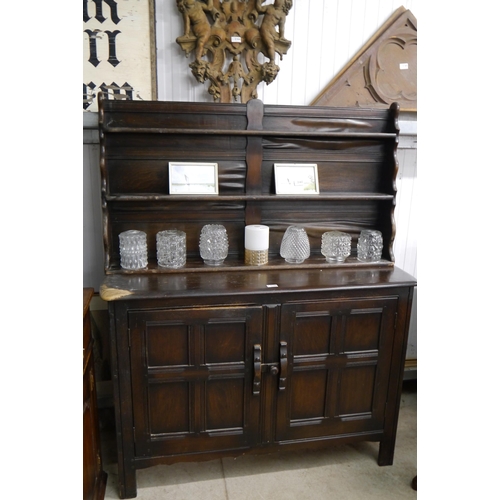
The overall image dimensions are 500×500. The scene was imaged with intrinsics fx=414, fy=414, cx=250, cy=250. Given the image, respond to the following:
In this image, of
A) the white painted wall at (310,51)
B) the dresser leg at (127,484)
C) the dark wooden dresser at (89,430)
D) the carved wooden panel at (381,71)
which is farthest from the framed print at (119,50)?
the dresser leg at (127,484)

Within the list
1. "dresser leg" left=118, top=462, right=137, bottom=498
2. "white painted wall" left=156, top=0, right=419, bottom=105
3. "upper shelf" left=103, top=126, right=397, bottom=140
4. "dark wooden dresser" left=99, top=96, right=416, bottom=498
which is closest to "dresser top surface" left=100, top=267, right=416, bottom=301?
"dark wooden dresser" left=99, top=96, right=416, bottom=498

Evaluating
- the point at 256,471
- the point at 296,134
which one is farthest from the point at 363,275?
the point at 256,471

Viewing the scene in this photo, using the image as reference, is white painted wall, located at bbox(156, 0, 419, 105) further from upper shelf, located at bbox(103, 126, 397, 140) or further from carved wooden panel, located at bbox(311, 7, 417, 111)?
upper shelf, located at bbox(103, 126, 397, 140)

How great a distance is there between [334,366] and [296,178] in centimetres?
93

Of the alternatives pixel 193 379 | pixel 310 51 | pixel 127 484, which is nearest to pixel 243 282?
pixel 193 379

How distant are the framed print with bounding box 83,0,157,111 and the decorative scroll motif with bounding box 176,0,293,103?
0.18m

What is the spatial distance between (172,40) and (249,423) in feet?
6.17

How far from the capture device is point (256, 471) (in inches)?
81.5

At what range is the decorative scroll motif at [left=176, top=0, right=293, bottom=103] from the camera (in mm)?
1995

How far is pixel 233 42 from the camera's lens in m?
2.04

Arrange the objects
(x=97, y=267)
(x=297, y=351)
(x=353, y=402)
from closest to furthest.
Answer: (x=297, y=351)
(x=353, y=402)
(x=97, y=267)

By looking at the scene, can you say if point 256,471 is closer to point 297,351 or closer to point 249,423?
point 249,423

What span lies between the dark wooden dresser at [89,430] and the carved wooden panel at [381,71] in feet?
5.30

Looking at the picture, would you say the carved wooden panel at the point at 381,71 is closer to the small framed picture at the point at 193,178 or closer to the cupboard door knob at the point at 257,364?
the small framed picture at the point at 193,178
